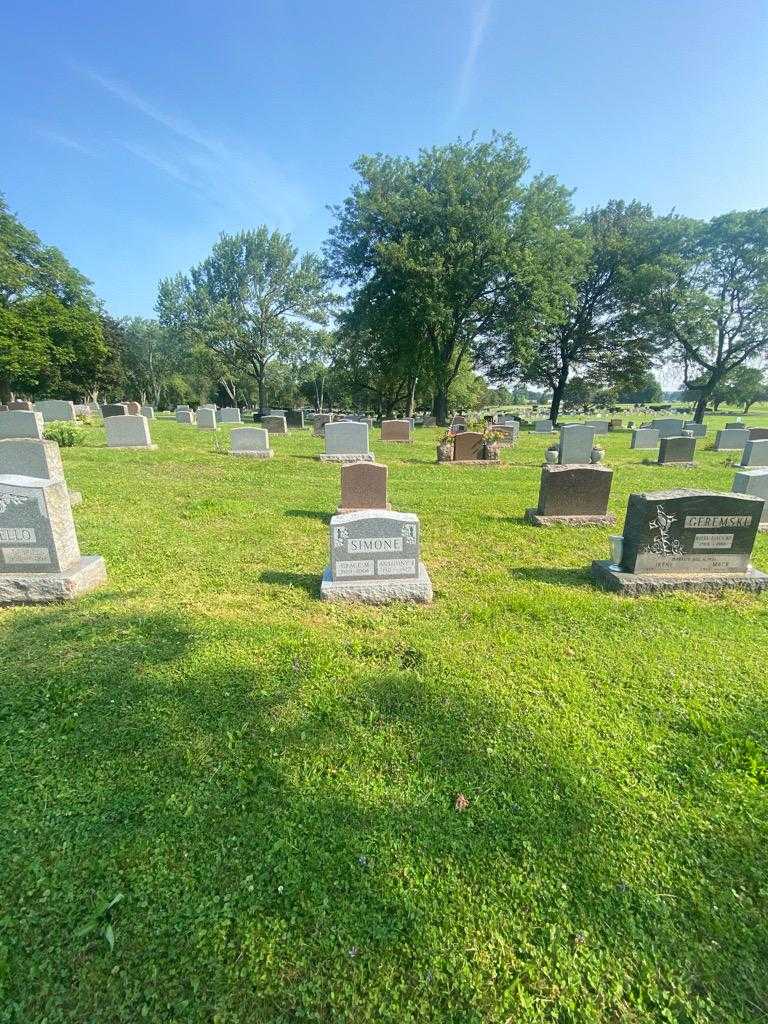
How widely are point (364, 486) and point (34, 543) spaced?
433 cm

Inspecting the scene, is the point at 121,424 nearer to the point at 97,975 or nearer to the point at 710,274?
the point at 97,975

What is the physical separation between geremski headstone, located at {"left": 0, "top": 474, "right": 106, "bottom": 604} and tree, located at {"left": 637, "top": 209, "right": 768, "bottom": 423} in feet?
113

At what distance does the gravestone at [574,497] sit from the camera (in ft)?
23.3

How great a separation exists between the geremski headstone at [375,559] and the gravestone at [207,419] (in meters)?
19.4

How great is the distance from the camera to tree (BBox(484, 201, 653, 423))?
2928 cm

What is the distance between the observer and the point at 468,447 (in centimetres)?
1314

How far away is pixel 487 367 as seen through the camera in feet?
122

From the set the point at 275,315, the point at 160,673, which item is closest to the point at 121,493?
the point at 160,673

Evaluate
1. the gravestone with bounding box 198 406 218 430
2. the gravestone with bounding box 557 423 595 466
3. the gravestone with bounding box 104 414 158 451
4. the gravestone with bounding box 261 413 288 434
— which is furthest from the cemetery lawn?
the gravestone with bounding box 198 406 218 430

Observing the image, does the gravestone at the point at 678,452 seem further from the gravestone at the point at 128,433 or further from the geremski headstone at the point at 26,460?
the gravestone at the point at 128,433

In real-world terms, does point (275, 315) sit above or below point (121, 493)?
above

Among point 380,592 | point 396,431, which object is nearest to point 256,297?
point 396,431

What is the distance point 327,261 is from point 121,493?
2396 cm

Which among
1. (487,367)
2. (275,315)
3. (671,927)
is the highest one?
(275,315)
